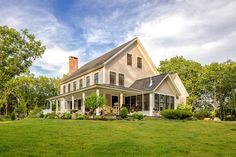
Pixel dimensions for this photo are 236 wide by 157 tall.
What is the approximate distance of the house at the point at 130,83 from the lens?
29.1 m

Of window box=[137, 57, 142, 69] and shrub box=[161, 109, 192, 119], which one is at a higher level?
window box=[137, 57, 142, 69]

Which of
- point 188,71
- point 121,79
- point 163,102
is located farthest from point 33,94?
point 163,102

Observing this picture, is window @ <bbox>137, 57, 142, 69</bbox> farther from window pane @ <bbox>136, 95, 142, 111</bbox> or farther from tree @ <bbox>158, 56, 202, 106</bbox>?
tree @ <bbox>158, 56, 202, 106</bbox>

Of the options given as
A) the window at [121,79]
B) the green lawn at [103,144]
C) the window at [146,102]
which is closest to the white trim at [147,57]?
the window at [121,79]

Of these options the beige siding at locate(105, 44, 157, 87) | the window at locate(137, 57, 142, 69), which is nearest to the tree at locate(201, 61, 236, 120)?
the beige siding at locate(105, 44, 157, 87)

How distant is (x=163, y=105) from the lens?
1209 inches

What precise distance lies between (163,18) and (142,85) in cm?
1278

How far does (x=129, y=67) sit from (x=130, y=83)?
6.38 ft

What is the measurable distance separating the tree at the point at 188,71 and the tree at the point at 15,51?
27.2m

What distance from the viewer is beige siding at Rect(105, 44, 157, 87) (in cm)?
3219

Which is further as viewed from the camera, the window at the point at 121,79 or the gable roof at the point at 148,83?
the window at the point at 121,79

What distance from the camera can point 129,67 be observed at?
3384 centimetres

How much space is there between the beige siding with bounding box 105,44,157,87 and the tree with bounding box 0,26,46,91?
13.7 metres

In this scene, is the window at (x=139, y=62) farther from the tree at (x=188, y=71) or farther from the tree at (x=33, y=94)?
the tree at (x=188, y=71)
